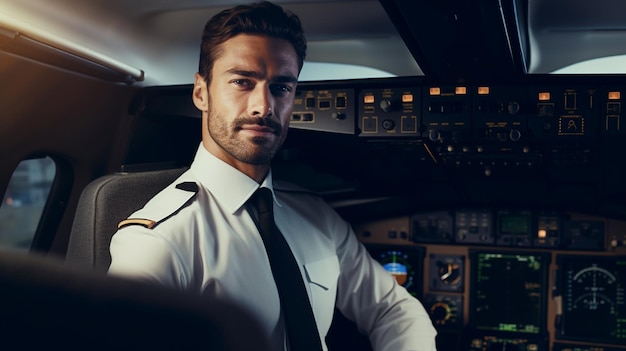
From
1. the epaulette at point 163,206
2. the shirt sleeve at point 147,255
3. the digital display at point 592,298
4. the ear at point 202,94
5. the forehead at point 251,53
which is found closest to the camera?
the shirt sleeve at point 147,255

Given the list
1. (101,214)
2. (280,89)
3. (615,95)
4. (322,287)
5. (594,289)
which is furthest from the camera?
(594,289)

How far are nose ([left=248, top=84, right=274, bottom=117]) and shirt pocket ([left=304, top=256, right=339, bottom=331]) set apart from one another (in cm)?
55

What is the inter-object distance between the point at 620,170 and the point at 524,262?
68 cm

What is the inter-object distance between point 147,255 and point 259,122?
1.92 ft

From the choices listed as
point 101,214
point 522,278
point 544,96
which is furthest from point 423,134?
point 101,214

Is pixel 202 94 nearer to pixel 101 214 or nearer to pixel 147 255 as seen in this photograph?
pixel 101 214

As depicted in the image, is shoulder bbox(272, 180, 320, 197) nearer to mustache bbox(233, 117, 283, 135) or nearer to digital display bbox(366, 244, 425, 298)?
mustache bbox(233, 117, 283, 135)

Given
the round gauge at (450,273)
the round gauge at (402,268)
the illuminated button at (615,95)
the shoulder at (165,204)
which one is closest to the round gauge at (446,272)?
the round gauge at (450,273)

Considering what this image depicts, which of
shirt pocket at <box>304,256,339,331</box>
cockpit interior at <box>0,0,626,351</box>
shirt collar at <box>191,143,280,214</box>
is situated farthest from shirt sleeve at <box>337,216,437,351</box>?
shirt collar at <box>191,143,280,214</box>

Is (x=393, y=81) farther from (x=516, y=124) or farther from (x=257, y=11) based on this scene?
(x=257, y=11)

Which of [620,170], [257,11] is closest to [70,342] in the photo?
[257,11]

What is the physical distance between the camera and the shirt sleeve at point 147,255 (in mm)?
1611

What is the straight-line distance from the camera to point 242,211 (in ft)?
6.48

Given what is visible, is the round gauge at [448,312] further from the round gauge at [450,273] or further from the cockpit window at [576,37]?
the cockpit window at [576,37]
